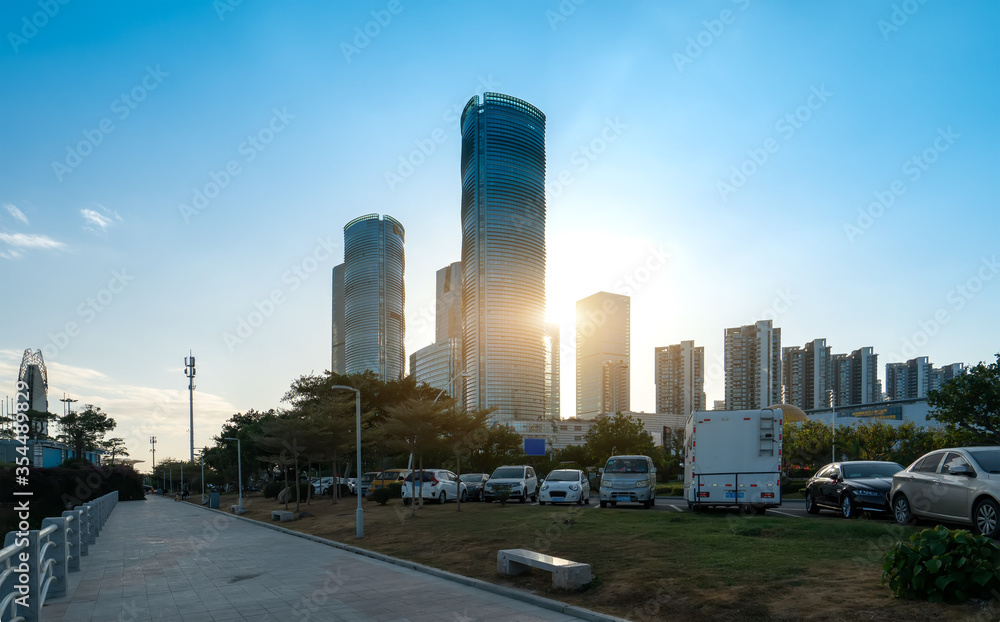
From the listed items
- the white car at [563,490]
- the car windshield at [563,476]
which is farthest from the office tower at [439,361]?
the white car at [563,490]

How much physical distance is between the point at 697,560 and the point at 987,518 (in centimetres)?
466

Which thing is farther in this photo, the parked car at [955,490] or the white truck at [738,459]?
the white truck at [738,459]

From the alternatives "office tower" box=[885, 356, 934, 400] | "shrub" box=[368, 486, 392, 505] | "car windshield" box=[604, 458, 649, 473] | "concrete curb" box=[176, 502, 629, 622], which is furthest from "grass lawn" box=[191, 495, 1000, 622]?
"office tower" box=[885, 356, 934, 400]

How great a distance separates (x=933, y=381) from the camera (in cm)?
11181

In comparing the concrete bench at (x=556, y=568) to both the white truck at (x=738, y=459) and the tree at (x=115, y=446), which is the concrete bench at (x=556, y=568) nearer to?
the white truck at (x=738, y=459)

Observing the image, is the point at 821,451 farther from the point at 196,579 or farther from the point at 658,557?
the point at 196,579

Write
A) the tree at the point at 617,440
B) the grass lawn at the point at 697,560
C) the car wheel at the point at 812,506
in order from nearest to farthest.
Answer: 1. the grass lawn at the point at 697,560
2. the car wheel at the point at 812,506
3. the tree at the point at 617,440

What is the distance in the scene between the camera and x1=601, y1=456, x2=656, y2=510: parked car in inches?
894

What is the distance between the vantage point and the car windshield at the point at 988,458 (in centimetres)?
1069

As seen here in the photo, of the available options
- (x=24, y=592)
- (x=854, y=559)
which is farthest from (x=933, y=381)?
(x=24, y=592)

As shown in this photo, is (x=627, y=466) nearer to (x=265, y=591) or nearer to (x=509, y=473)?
(x=509, y=473)

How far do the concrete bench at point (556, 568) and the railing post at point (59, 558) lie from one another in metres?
7.30

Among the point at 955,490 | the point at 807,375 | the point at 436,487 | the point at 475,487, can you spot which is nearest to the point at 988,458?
the point at 955,490

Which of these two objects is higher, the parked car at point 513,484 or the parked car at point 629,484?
the parked car at point 629,484
